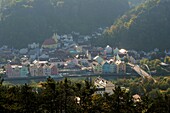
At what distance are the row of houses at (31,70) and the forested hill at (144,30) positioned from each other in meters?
18.6

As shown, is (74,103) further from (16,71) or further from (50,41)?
(50,41)

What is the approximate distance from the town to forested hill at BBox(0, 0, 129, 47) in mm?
2906

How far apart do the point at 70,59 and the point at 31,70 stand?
7308mm

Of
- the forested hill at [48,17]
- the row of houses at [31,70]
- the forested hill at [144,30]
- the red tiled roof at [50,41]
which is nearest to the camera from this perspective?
the row of houses at [31,70]

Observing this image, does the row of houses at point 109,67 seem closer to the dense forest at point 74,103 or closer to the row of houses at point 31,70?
the row of houses at point 31,70

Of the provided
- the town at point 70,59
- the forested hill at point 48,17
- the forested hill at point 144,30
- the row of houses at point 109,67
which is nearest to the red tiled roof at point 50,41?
the town at point 70,59

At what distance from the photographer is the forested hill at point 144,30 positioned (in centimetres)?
6025

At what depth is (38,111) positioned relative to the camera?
1745cm

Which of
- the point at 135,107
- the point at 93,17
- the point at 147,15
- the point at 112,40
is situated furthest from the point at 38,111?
the point at 93,17

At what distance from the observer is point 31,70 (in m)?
45.5

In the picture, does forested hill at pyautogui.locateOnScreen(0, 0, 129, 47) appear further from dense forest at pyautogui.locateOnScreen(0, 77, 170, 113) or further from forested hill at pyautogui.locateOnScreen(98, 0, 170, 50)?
dense forest at pyautogui.locateOnScreen(0, 77, 170, 113)

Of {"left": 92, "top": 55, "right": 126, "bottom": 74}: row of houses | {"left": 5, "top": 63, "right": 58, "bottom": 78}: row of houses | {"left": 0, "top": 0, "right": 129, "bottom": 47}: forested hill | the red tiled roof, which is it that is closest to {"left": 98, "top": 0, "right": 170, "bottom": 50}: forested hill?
{"left": 0, "top": 0, "right": 129, "bottom": 47}: forested hill

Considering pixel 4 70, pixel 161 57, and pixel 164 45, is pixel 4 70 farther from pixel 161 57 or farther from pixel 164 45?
pixel 164 45

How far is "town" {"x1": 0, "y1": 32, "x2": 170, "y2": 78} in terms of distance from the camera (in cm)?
4550
